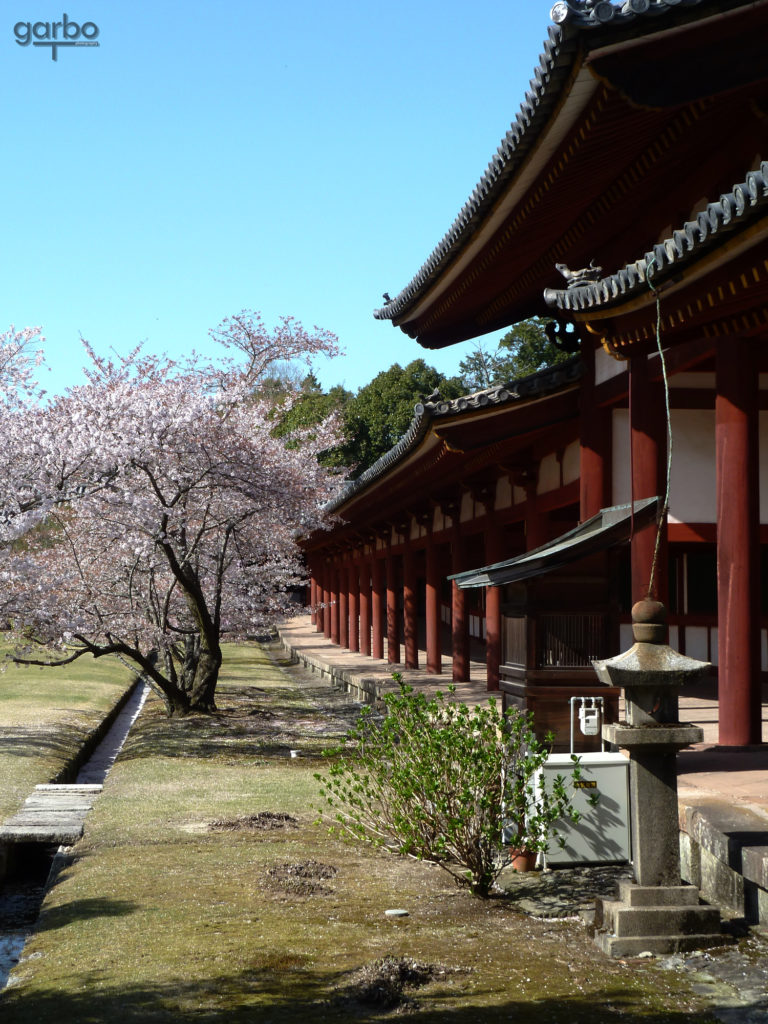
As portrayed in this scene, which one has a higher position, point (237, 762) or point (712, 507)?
point (712, 507)

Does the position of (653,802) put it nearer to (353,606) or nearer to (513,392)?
(513,392)

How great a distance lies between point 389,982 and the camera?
495cm

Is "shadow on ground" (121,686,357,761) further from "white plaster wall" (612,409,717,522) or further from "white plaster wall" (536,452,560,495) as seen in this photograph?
"white plaster wall" (612,409,717,522)

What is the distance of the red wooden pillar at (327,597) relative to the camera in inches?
1657

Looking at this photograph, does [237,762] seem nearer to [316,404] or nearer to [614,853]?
[614,853]

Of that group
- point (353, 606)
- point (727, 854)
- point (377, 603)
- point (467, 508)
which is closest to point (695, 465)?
point (727, 854)

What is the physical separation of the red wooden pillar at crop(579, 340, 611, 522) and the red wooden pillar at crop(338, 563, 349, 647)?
83.6 ft

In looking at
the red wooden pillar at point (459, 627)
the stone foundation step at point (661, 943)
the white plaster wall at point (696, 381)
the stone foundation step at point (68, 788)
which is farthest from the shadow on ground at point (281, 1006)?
the red wooden pillar at point (459, 627)

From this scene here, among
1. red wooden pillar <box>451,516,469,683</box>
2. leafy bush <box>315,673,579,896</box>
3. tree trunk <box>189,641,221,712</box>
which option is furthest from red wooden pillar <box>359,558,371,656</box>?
leafy bush <box>315,673,579,896</box>

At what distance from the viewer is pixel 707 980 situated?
199 inches

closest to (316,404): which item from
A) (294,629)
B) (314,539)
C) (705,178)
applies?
(294,629)

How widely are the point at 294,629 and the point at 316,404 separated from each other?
13.4 meters

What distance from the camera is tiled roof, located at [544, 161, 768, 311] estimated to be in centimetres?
518

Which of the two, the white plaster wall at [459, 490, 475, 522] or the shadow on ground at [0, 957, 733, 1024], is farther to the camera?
the white plaster wall at [459, 490, 475, 522]
